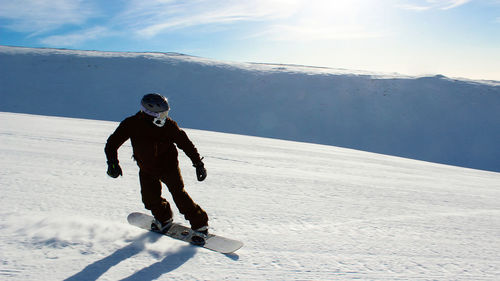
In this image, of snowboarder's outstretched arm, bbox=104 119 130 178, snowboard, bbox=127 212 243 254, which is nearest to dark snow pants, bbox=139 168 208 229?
snowboard, bbox=127 212 243 254

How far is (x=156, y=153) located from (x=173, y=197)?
→ 0.38 metres

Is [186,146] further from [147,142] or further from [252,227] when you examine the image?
[252,227]

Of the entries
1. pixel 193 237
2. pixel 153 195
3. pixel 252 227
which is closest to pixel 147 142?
pixel 153 195

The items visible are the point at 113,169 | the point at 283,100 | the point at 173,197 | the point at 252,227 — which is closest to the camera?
the point at 113,169

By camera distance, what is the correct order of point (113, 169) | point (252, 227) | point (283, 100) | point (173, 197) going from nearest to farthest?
point (113, 169), point (173, 197), point (252, 227), point (283, 100)

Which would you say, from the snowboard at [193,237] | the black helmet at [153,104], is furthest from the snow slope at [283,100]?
the black helmet at [153,104]

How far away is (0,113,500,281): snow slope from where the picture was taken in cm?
225

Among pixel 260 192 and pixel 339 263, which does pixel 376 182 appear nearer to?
pixel 260 192

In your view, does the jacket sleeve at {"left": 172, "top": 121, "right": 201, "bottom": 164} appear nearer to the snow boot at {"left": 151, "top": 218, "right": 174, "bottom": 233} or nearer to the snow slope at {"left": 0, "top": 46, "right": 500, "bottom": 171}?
the snow boot at {"left": 151, "top": 218, "right": 174, "bottom": 233}

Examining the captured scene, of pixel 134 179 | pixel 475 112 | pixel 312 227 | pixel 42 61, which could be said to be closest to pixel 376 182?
pixel 312 227

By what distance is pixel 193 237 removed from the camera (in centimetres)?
265

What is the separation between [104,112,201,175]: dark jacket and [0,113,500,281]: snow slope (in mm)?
575

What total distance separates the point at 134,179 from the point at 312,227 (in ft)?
8.10

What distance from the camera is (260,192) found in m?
4.25
